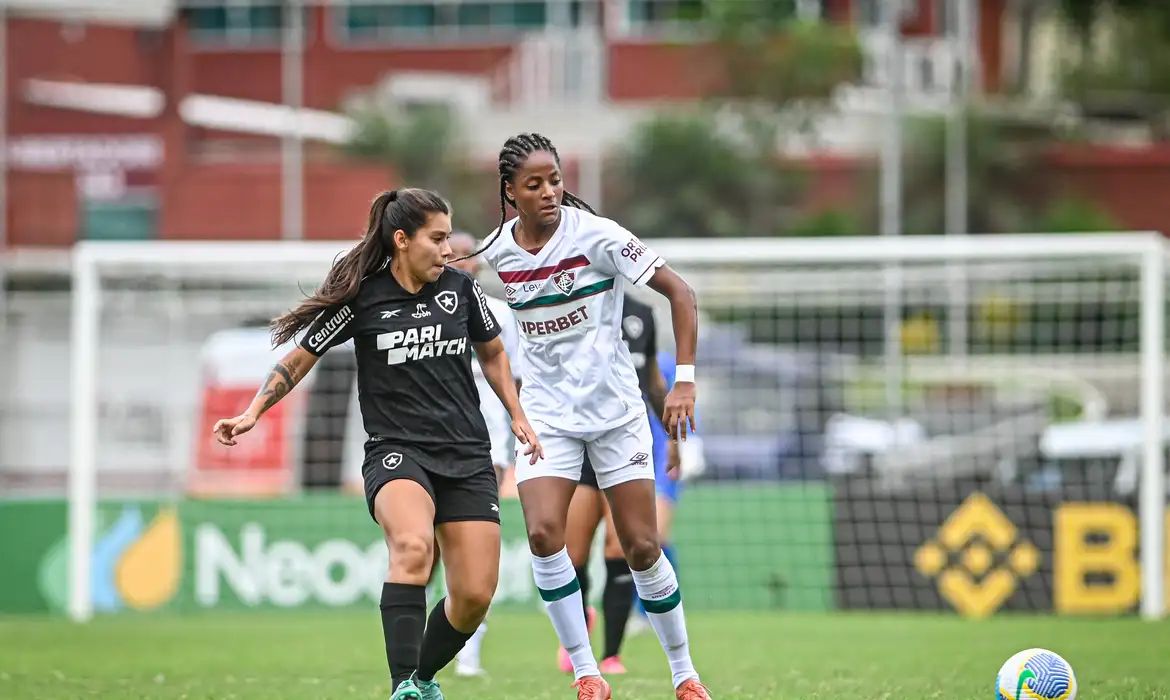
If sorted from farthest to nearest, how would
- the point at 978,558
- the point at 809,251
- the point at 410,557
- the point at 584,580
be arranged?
1. the point at 978,558
2. the point at 809,251
3. the point at 584,580
4. the point at 410,557

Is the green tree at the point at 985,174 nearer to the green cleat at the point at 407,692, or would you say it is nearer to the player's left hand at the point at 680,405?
the player's left hand at the point at 680,405

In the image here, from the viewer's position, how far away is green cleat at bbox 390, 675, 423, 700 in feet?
23.2

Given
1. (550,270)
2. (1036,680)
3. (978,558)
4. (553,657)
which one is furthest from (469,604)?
(978,558)

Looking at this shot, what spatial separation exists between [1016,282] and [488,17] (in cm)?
2341

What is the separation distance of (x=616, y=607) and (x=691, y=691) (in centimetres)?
254

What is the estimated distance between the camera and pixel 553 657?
12.0m

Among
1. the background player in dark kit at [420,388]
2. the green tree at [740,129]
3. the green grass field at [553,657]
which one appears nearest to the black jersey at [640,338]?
the green grass field at [553,657]

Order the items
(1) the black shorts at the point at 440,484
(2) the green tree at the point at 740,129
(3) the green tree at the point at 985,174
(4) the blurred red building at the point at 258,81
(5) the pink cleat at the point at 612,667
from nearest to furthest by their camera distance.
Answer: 1. (1) the black shorts at the point at 440,484
2. (5) the pink cleat at the point at 612,667
3. (2) the green tree at the point at 740,129
4. (4) the blurred red building at the point at 258,81
5. (3) the green tree at the point at 985,174

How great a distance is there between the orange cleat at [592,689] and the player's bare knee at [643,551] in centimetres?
52

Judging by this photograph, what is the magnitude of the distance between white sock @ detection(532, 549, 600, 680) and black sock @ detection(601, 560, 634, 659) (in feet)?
7.33

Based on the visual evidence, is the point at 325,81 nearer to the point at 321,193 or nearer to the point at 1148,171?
the point at 321,193

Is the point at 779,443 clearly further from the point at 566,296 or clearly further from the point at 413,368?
the point at 413,368

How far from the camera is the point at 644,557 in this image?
7867 mm

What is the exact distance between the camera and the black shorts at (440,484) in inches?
294
